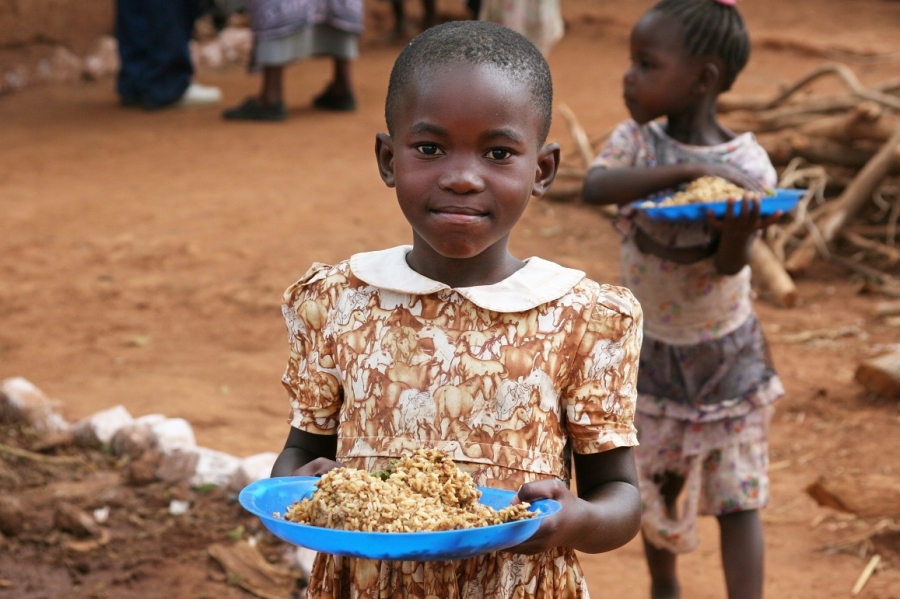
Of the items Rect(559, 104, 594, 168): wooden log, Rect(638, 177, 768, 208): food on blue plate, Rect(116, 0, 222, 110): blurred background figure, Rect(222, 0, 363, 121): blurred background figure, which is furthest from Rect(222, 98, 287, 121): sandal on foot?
Rect(638, 177, 768, 208): food on blue plate

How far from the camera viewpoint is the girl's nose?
5.51 ft

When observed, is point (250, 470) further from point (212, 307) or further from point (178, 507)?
point (212, 307)

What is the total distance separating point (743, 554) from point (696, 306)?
2.27 ft

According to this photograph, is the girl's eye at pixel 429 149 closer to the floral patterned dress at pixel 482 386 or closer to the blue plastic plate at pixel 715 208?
the floral patterned dress at pixel 482 386

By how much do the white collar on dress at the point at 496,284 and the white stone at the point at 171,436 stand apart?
6.98ft

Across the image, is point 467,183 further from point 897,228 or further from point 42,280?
point 897,228

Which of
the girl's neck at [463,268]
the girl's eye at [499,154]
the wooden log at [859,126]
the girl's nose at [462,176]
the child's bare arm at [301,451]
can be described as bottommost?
the wooden log at [859,126]

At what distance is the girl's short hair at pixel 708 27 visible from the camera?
118 inches

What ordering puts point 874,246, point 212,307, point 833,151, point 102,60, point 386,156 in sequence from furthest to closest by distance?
point 102,60
point 833,151
point 874,246
point 212,307
point 386,156

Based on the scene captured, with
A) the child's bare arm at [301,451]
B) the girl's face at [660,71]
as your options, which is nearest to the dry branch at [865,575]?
the girl's face at [660,71]

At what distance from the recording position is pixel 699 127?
122 inches

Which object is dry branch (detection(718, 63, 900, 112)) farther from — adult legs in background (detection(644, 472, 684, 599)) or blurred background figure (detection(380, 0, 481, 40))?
blurred background figure (detection(380, 0, 481, 40))

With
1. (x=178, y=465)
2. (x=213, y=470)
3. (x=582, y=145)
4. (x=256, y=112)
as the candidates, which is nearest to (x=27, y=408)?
(x=178, y=465)

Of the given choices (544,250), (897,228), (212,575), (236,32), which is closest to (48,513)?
(212,575)
